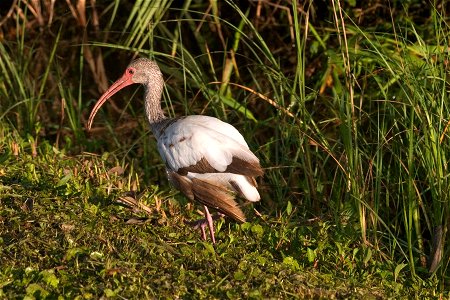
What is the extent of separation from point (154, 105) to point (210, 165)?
43.2 inches

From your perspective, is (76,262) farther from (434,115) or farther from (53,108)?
(53,108)

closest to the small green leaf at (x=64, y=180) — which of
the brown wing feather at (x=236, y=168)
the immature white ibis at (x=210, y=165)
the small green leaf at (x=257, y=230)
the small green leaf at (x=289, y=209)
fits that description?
the immature white ibis at (x=210, y=165)

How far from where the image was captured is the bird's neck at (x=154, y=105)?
21.6 ft

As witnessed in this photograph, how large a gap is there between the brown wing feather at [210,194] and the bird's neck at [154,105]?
782 mm

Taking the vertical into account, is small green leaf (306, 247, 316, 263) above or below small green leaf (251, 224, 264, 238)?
above

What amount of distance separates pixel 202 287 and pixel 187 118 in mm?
1599

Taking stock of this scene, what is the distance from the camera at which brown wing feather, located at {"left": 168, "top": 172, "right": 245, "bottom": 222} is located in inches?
219

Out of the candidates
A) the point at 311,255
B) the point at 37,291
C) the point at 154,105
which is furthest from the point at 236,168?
the point at 37,291

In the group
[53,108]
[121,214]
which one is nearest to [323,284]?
[121,214]

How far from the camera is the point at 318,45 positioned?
7.75 metres

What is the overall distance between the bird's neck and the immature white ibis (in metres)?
0.60

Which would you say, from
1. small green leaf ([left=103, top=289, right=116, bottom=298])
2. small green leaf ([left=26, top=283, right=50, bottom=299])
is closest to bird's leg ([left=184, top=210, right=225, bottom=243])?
small green leaf ([left=103, top=289, right=116, bottom=298])

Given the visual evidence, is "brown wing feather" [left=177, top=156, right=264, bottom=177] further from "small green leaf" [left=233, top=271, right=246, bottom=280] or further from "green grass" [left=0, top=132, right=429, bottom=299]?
"small green leaf" [left=233, top=271, right=246, bottom=280]

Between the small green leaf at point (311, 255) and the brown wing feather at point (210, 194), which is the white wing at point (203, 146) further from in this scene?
the small green leaf at point (311, 255)
